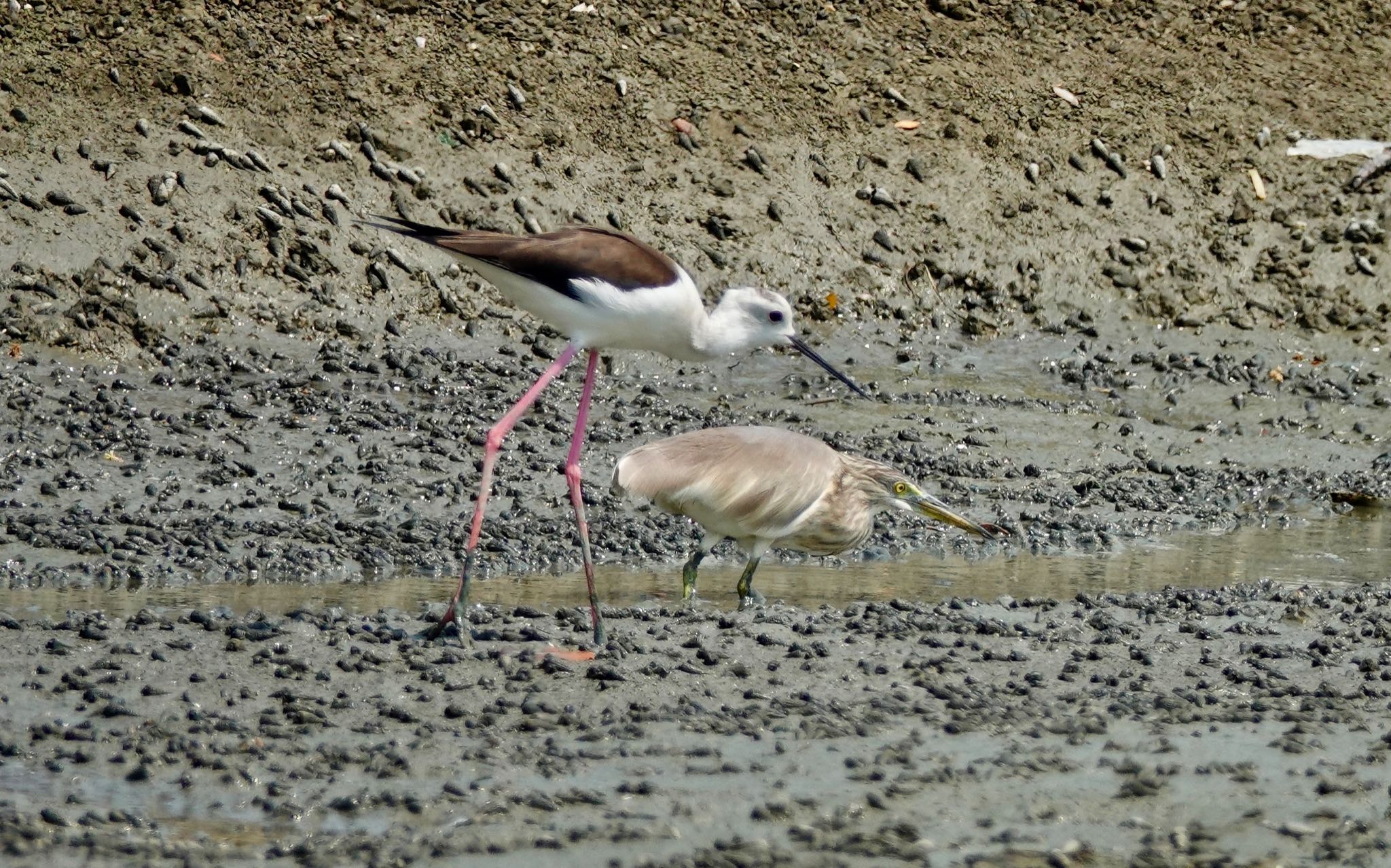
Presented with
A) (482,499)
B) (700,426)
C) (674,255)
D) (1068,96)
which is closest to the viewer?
(482,499)

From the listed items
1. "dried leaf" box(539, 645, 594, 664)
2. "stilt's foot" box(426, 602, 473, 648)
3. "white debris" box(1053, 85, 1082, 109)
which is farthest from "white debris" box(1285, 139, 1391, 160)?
"stilt's foot" box(426, 602, 473, 648)

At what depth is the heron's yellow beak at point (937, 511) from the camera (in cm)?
810

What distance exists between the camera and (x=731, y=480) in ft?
23.9

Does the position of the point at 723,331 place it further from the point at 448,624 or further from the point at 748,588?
the point at 448,624

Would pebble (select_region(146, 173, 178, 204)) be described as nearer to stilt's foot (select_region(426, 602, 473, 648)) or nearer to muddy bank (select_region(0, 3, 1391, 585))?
muddy bank (select_region(0, 3, 1391, 585))

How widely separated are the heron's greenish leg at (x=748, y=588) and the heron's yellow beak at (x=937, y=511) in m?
0.89

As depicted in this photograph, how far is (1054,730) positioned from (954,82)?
28.7 ft

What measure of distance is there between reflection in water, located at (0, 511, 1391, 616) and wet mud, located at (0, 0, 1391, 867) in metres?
0.06

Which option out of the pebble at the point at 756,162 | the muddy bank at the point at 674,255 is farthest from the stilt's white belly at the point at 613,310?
the pebble at the point at 756,162

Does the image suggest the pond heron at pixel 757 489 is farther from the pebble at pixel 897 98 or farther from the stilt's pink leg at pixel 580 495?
the pebble at pixel 897 98

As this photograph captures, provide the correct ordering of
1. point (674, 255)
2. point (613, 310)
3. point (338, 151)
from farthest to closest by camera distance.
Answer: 1. point (674, 255)
2. point (338, 151)
3. point (613, 310)

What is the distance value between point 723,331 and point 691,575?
3.51 ft

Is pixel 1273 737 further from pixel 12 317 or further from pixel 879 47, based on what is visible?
pixel 879 47

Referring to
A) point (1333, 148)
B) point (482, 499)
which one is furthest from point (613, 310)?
point (1333, 148)
